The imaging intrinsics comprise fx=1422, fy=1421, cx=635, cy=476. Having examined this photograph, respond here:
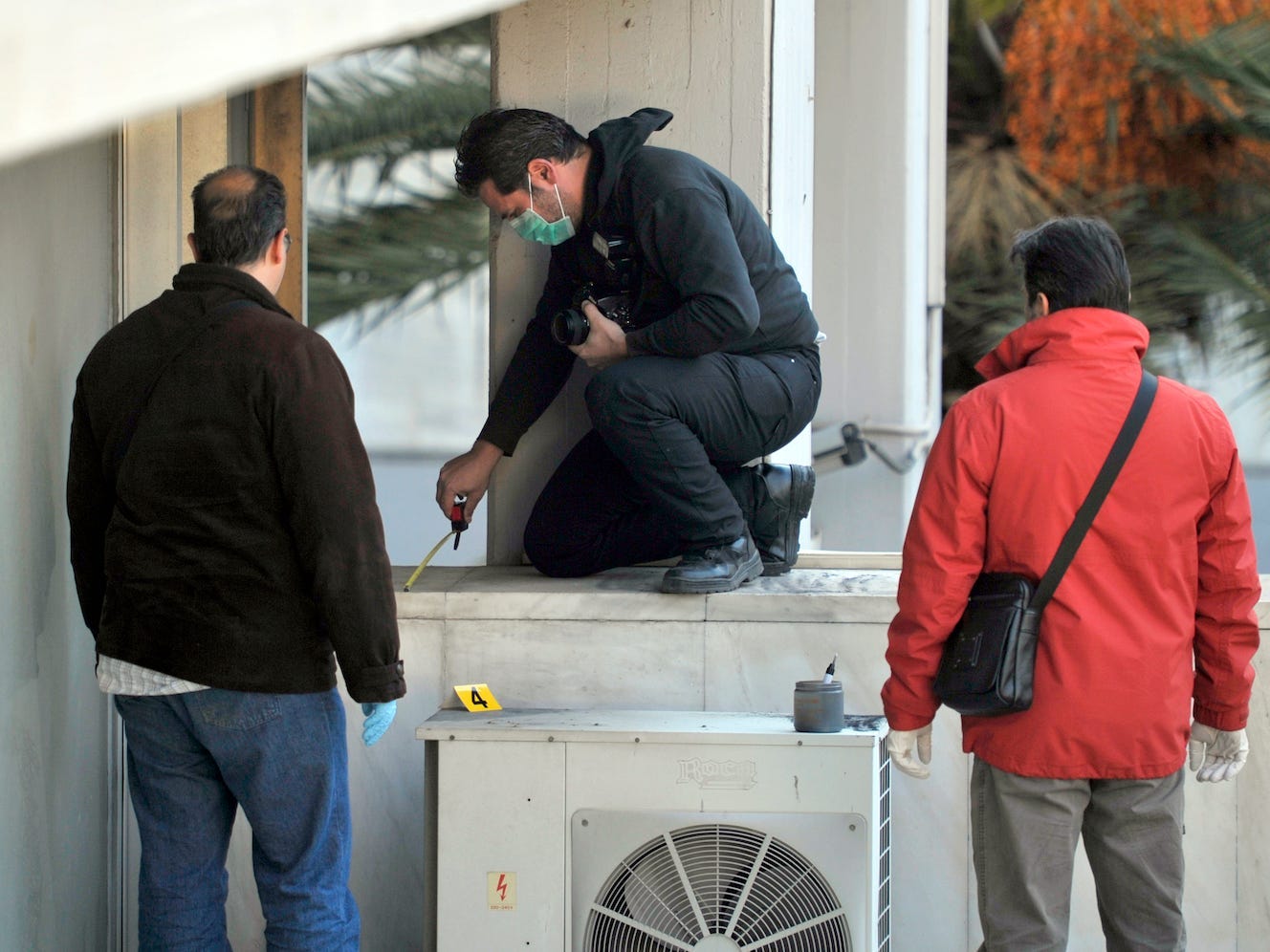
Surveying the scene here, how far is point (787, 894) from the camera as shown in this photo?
271cm

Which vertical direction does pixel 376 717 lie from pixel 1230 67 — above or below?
below

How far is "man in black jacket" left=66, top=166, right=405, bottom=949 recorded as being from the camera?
2.29 metres

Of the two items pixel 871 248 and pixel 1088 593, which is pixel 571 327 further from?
pixel 871 248

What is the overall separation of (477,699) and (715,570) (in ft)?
2.06

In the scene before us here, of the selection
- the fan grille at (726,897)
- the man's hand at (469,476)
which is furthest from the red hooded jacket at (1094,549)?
the man's hand at (469,476)

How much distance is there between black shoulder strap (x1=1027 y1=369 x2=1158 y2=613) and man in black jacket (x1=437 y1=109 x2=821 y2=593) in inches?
44.5

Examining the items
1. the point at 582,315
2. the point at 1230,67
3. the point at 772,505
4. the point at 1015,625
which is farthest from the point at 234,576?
the point at 1230,67

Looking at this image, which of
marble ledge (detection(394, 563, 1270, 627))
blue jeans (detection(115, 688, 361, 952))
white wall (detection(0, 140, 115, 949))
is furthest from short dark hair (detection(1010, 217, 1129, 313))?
white wall (detection(0, 140, 115, 949))

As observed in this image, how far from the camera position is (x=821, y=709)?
276cm

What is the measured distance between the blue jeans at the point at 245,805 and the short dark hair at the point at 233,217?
74cm

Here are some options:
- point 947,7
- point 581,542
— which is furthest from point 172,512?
point 947,7

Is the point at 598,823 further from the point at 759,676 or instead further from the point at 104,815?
the point at 104,815

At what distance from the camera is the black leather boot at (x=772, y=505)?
3.60m

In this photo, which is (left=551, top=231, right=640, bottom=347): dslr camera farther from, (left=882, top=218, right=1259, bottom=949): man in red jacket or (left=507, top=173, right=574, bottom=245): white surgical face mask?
(left=882, top=218, right=1259, bottom=949): man in red jacket
